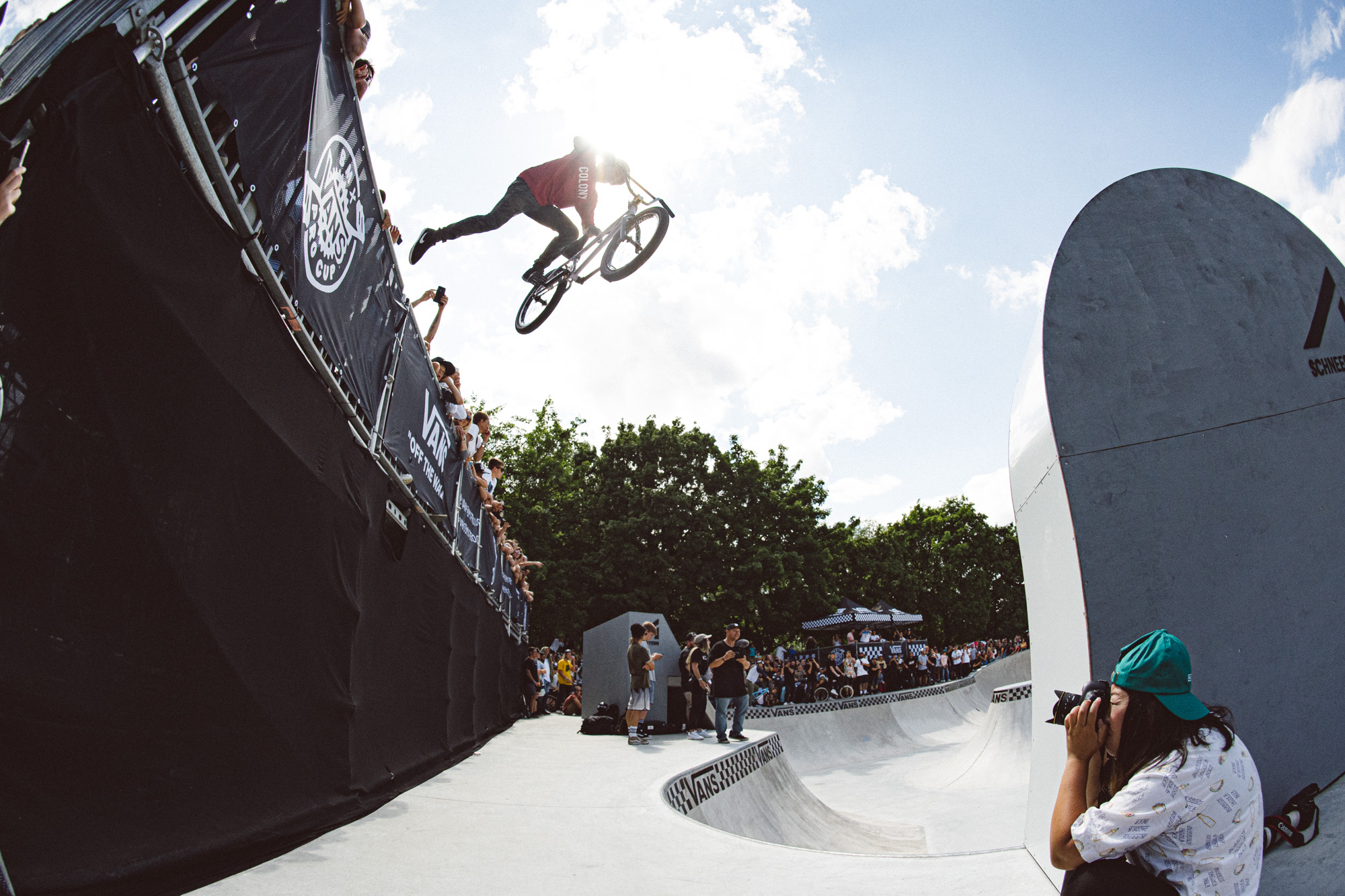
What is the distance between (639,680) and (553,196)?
6.59 meters

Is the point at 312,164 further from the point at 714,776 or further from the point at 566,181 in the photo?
the point at 714,776

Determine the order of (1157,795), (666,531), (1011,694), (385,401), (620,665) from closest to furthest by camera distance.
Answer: (1157,795) < (385,401) < (620,665) < (1011,694) < (666,531)

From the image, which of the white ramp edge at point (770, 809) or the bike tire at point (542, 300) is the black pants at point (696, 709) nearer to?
the white ramp edge at point (770, 809)

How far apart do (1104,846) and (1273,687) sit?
2409mm

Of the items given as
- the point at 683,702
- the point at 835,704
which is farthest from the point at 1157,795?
the point at 835,704

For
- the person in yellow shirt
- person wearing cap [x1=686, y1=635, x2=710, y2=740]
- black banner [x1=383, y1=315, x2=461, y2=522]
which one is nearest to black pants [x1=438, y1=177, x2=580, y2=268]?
black banner [x1=383, y1=315, x2=461, y2=522]

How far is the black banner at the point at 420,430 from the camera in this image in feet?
18.4

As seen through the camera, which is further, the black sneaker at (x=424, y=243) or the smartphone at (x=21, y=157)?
the black sneaker at (x=424, y=243)

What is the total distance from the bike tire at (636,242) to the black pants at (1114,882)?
23.2ft

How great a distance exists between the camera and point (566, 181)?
6992 millimetres

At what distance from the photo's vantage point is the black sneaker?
22.2 feet

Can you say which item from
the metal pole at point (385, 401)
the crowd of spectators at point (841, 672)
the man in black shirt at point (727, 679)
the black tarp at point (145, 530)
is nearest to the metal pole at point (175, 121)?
the black tarp at point (145, 530)

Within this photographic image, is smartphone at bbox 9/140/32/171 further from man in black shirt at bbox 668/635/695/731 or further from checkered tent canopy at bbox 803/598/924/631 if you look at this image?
checkered tent canopy at bbox 803/598/924/631

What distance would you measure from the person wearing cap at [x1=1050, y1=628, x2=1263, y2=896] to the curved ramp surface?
11.3 feet
